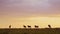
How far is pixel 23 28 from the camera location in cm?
1272

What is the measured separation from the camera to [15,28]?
12.6 meters
